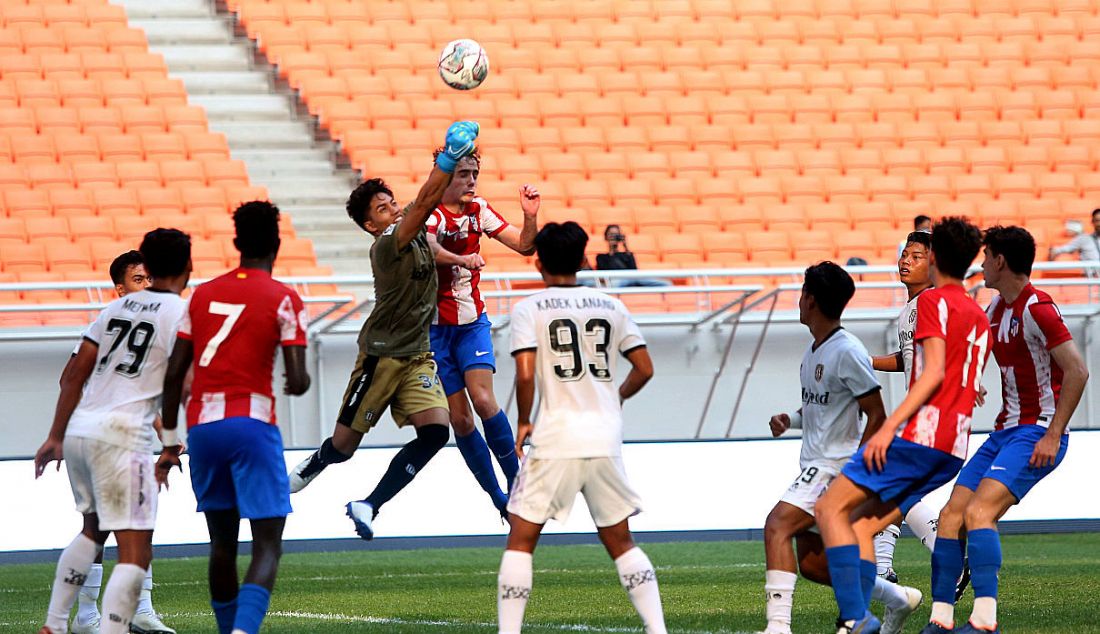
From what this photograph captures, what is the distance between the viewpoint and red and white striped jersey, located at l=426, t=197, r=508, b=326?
27.6ft

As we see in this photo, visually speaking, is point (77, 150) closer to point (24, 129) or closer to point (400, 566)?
point (24, 129)

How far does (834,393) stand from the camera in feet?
21.3

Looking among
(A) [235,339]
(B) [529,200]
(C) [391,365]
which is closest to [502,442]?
(C) [391,365]

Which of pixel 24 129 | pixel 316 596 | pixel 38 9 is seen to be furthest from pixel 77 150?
pixel 316 596

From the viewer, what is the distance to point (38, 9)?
20891 mm

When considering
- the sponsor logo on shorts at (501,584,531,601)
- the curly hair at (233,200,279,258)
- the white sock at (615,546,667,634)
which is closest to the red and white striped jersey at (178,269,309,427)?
the curly hair at (233,200,279,258)

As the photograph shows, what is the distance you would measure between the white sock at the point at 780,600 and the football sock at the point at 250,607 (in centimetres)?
206

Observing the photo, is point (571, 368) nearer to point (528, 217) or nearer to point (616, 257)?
point (528, 217)

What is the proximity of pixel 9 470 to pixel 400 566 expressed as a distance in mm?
3432

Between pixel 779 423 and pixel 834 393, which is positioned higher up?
pixel 834 393

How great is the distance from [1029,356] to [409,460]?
3.47 m

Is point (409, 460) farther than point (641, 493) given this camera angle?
No

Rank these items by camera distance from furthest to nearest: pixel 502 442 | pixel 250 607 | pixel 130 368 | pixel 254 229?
pixel 502 442 → pixel 130 368 → pixel 254 229 → pixel 250 607

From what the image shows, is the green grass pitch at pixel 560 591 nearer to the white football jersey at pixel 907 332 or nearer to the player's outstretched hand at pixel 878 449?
the white football jersey at pixel 907 332
